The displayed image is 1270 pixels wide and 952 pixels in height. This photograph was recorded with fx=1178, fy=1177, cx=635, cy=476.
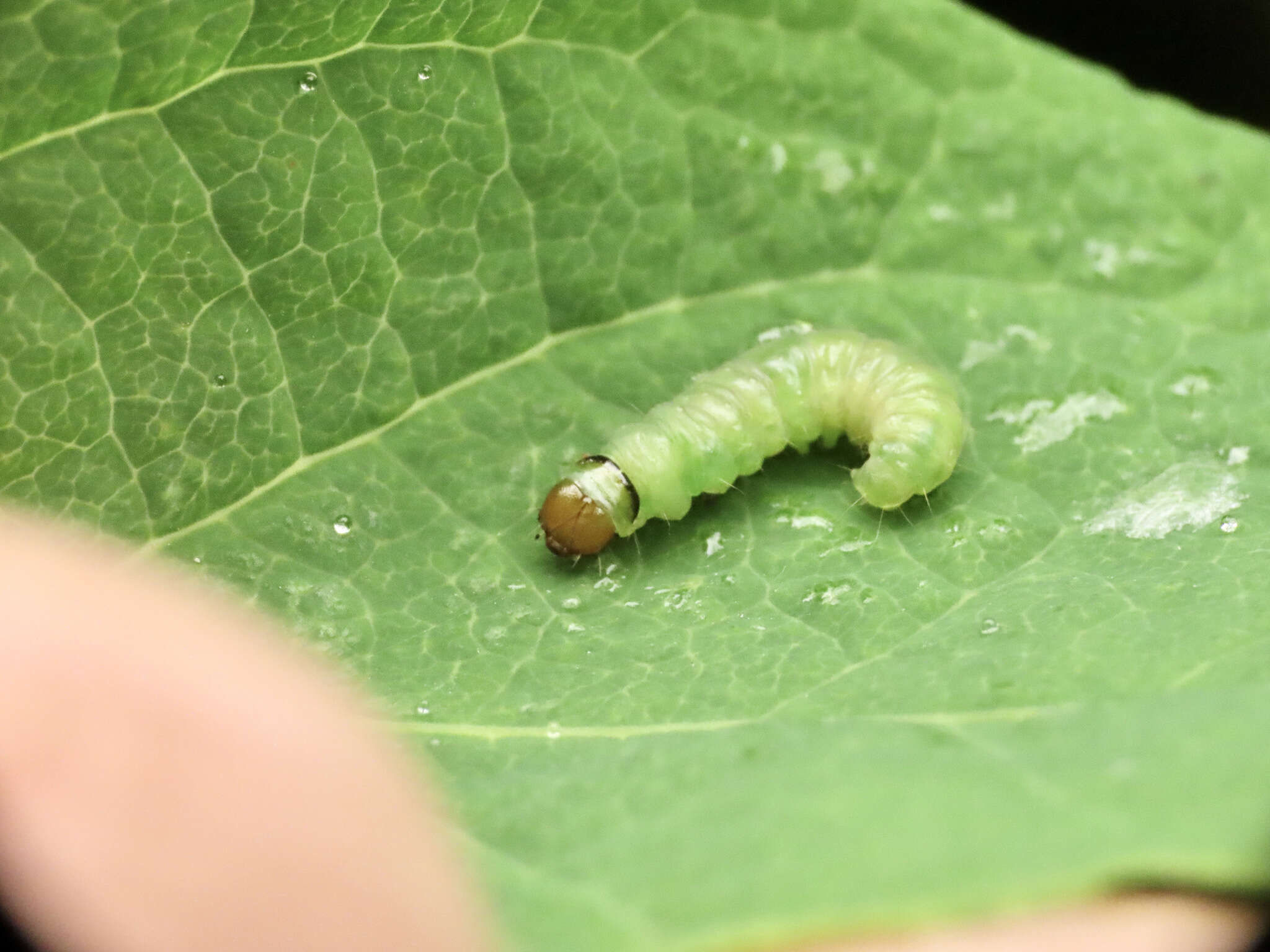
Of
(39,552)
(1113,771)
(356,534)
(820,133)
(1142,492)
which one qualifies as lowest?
(1142,492)

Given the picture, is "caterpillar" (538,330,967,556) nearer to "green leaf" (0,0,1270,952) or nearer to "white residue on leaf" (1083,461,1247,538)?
"green leaf" (0,0,1270,952)

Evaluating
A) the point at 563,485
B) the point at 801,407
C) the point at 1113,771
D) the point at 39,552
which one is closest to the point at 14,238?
the point at 39,552

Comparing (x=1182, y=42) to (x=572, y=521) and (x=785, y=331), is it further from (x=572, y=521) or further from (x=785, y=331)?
(x=572, y=521)

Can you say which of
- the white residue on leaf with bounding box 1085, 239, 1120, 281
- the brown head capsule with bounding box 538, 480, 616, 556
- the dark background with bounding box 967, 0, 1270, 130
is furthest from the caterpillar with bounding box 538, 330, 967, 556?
the dark background with bounding box 967, 0, 1270, 130

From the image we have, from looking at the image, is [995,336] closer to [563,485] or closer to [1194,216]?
[1194,216]

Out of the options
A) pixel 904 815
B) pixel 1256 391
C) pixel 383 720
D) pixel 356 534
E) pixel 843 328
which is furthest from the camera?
pixel 843 328

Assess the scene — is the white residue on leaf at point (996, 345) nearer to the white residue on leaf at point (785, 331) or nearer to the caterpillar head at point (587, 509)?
the white residue on leaf at point (785, 331)
